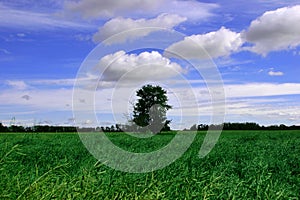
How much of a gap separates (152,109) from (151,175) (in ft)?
49.7

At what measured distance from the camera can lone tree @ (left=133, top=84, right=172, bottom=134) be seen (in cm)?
2150

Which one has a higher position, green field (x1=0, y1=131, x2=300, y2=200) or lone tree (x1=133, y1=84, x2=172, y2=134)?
lone tree (x1=133, y1=84, x2=172, y2=134)

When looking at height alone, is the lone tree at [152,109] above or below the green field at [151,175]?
above

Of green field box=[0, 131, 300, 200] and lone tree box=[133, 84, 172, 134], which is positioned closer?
green field box=[0, 131, 300, 200]

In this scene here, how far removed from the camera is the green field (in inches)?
231

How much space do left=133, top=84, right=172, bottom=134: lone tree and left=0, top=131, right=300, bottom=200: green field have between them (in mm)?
5393

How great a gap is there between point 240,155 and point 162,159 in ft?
7.67

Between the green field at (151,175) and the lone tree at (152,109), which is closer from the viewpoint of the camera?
the green field at (151,175)

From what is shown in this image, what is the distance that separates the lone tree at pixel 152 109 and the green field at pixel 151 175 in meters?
5.39

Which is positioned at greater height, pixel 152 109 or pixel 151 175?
pixel 152 109

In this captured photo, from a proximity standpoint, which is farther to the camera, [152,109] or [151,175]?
[152,109]

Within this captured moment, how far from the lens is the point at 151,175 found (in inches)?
368

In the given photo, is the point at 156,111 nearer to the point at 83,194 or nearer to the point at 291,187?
the point at 291,187

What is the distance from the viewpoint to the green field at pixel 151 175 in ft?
19.2
